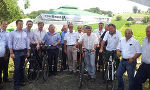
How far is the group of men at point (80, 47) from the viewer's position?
5043 millimetres

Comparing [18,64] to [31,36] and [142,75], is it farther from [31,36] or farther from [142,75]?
[142,75]

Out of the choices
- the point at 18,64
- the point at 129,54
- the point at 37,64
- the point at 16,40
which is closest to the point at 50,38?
the point at 37,64

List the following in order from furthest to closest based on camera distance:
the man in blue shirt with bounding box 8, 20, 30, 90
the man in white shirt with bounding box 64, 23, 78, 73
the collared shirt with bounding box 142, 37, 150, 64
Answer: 1. the man in white shirt with bounding box 64, 23, 78, 73
2. the man in blue shirt with bounding box 8, 20, 30, 90
3. the collared shirt with bounding box 142, 37, 150, 64

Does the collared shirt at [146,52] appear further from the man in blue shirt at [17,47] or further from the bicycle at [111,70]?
the man in blue shirt at [17,47]

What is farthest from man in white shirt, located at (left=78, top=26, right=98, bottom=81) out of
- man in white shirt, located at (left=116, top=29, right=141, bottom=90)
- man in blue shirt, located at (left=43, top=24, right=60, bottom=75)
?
man in white shirt, located at (left=116, top=29, right=141, bottom=90)

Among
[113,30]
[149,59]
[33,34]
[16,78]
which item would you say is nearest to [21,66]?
[16,78]

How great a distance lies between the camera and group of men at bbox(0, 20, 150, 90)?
5043mm

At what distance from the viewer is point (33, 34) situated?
22.6ft

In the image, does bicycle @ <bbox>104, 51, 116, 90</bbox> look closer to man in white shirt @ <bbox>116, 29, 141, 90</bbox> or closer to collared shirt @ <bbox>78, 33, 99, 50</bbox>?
man in white shirt @ <bbox>116, 29, 141, 90</bbox>

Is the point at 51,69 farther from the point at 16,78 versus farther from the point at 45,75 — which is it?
the point at 16,78

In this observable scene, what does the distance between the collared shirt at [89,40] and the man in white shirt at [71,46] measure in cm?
106

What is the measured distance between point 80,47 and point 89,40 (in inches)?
16.6

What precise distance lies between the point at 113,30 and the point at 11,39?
10.6 feet

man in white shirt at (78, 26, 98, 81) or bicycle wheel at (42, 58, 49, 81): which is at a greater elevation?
man in white shirt at (78, 26, 98, 81)
